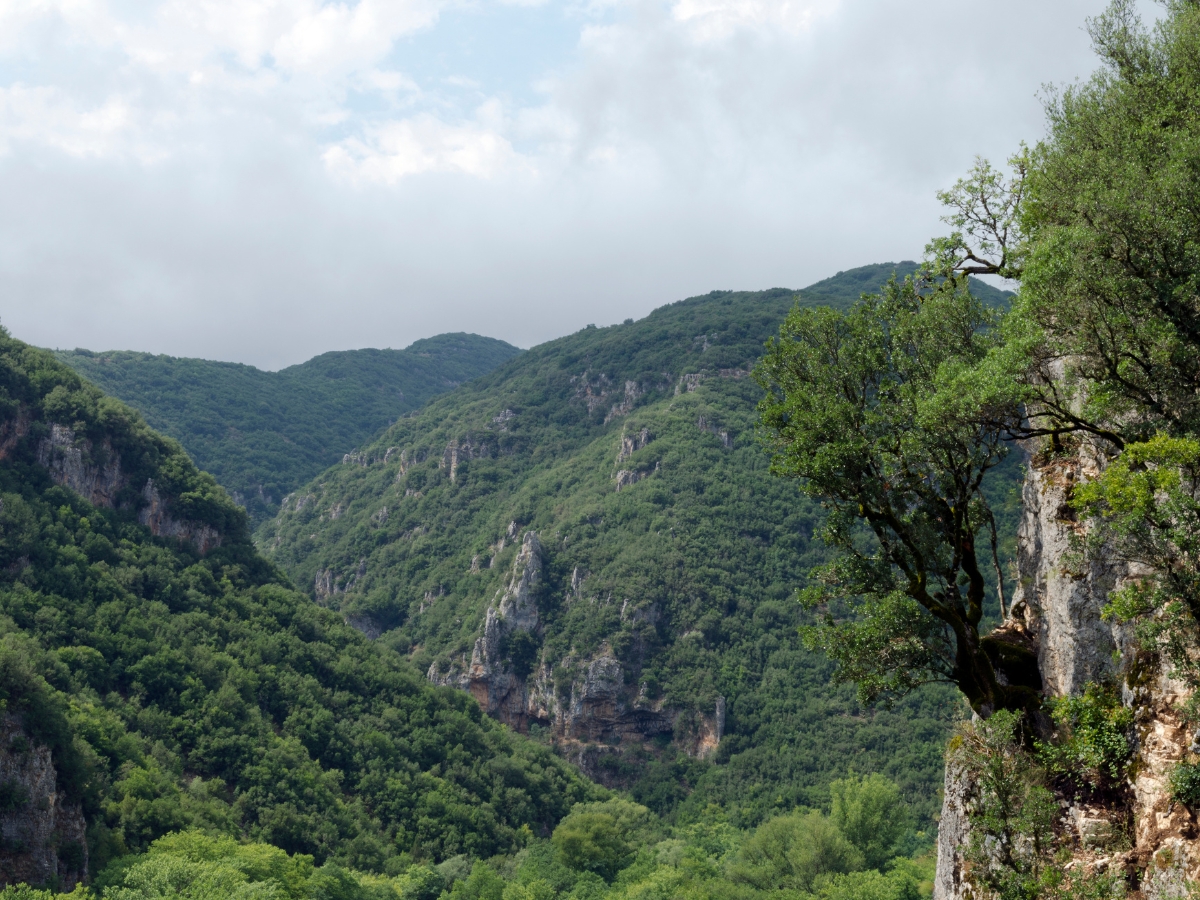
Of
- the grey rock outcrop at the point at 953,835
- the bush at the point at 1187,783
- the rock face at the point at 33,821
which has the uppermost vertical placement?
the bush at the point at 1187,783

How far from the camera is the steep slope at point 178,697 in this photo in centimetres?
5100

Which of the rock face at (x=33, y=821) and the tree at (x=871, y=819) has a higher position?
the rock face at (x=33, y=821)

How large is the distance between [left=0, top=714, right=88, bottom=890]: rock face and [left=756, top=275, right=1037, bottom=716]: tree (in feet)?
156

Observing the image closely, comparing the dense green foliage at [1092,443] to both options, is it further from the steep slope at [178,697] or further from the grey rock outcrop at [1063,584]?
the steep slope at [178,697]

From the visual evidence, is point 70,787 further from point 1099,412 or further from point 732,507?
point 732,507

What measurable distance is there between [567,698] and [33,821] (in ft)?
316

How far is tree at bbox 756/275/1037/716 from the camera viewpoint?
16.8m

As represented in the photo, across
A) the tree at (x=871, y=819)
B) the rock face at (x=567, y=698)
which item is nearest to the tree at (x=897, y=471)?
the tree at (x=871, y=819)

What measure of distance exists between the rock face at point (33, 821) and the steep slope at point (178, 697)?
0.10 m

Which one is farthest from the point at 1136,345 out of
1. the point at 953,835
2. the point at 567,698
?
the point at 567,698

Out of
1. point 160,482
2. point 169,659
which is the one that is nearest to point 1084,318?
point 169,659

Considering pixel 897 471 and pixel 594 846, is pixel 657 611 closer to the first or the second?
pixel 594 846

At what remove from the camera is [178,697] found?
2808 inches

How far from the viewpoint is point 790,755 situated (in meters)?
115
